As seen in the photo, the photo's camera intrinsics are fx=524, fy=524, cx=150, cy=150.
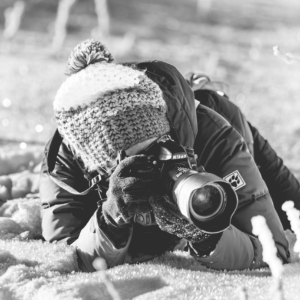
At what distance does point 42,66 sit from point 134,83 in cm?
318

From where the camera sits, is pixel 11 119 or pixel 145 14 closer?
pixel 11 119

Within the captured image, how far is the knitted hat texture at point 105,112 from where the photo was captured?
105cm

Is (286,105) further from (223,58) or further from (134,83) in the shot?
(134,83)

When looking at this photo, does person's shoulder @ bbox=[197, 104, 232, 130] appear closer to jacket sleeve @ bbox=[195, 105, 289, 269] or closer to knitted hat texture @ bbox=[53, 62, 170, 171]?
jacket sleeve @ bbox=[195, 105, 289, 269]

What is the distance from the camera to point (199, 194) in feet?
3.00

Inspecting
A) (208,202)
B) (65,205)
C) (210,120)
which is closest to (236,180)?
(210,120)

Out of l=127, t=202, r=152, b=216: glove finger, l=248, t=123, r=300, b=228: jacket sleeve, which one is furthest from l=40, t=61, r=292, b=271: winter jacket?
l=248, t=123, r=300, b=228: jacket sleeve

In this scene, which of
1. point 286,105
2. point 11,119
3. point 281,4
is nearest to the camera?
point 11,119

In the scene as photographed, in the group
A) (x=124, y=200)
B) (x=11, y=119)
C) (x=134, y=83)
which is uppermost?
(x=134, y=83)

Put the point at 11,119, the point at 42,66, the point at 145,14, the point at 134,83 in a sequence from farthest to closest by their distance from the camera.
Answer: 1. the point at 145,14
2. the point at 42,66
3. the point at 11,119
4. the point at 134,83

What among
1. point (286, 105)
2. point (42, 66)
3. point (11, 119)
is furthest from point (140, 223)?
point (42, 66)

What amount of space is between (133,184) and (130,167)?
0.11 ft

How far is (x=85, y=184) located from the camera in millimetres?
1318

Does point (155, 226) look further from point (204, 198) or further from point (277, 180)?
point (277, 180)
